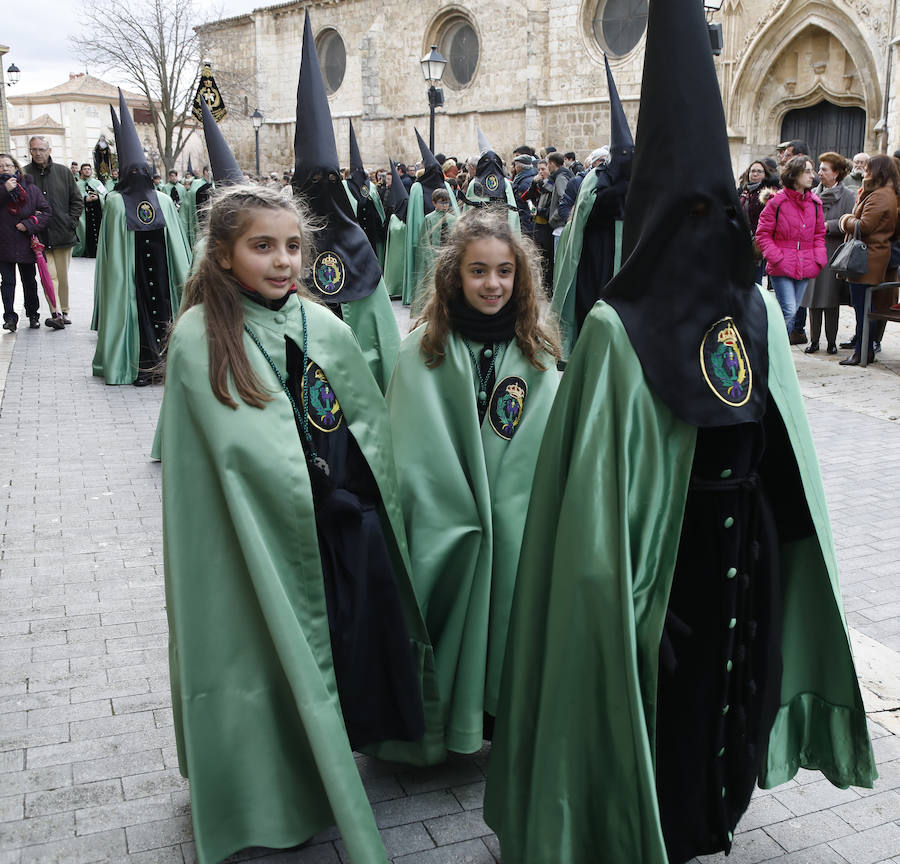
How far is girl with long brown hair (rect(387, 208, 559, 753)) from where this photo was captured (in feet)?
10.2

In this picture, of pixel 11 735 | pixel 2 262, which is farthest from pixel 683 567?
pixel 2 262

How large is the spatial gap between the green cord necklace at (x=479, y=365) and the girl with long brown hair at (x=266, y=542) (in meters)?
0.47

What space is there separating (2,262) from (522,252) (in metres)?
9.83

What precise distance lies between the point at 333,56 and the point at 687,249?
38552mm

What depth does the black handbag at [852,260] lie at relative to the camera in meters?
9.38

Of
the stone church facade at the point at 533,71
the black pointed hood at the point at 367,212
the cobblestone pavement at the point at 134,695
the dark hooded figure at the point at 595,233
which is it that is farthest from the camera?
the stone church facade at the point at 533,71

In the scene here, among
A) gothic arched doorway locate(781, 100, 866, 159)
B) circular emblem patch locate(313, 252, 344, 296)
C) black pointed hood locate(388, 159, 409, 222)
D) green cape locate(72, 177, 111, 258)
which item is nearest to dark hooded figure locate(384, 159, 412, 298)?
black pointed hood locate(388, 159, 409, 222)

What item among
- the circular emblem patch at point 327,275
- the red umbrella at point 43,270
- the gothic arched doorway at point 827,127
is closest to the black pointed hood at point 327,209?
the circular emblem patch at point 327,275

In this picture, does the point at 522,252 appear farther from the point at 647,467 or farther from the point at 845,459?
the point at 845,459

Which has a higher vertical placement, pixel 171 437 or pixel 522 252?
pixel 522 252

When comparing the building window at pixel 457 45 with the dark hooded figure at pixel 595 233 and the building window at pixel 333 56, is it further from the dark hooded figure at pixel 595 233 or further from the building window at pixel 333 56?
the dark hooded figure at pixel 595 233

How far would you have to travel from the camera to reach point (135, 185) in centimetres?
913

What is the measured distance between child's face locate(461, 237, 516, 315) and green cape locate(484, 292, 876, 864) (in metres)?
0.89

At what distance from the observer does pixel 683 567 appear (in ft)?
7.87
